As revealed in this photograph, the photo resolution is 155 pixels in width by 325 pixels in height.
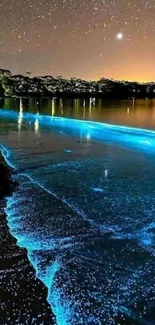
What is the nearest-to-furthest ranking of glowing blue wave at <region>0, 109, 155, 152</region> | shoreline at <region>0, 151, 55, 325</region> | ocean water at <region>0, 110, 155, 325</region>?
shoreline at <region>0, 151, 55, 325</region>
ocean water at <region>0, 110, 155, 325</region>
glowing blue wave at <region>0, 109, 155, 152</region>

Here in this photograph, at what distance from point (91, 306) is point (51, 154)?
39.0 feet

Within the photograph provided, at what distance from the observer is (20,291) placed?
173 inches

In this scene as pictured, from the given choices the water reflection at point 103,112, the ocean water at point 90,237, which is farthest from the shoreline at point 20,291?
the water reflection at point 103,112

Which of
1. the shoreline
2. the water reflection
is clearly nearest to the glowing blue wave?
the water reflection

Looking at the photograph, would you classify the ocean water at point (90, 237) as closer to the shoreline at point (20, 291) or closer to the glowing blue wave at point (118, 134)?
the shoreline at point (20, 291)

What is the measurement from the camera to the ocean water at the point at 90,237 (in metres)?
4.25

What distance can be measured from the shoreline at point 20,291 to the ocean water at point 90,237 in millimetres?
131

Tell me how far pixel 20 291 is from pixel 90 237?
216cm

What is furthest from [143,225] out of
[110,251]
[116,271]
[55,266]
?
[55,266]

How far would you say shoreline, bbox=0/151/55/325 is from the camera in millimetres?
3873

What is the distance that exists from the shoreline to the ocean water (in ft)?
0.43

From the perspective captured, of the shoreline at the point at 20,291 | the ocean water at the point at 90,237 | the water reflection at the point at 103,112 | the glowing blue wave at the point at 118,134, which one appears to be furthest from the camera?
the water reflection at the point at 103,112

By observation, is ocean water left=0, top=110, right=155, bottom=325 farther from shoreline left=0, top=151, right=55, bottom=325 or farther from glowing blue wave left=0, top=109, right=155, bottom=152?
glowing blue wave left=0, top=109, right=155, bottom=152

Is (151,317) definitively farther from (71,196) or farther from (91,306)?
(71,196)
